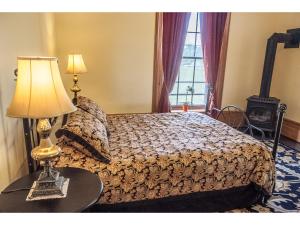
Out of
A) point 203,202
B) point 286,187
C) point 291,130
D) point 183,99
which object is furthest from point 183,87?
point 203,202

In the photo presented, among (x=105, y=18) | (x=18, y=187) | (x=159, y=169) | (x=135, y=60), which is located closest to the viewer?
(x=18, y=187)

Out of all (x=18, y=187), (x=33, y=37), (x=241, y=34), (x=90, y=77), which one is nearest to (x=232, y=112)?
(x=241, y=34)

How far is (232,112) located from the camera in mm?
4859

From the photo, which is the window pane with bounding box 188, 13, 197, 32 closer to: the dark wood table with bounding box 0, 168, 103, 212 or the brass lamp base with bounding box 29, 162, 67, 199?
the dark wood table with bounding box 0, 168, 103, 212

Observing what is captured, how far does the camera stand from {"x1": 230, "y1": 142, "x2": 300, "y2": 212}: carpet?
2.29 m

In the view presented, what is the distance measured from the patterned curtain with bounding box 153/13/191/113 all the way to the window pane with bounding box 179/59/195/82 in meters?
0.26

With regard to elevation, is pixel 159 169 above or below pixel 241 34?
below

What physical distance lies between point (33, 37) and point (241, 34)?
373cm

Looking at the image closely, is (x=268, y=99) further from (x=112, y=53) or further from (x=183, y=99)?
(x=112, y=53)

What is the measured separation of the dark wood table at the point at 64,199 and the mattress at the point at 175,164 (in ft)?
1.07

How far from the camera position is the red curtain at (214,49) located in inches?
173

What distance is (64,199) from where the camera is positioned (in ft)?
4.26

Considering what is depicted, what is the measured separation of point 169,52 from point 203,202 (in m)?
2.91
